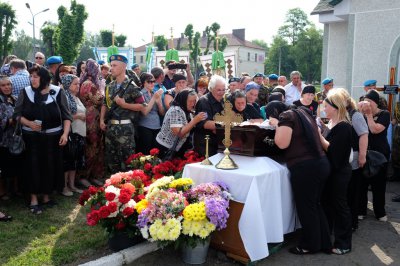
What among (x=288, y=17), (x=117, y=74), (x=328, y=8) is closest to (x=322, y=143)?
(x=117, y=74)

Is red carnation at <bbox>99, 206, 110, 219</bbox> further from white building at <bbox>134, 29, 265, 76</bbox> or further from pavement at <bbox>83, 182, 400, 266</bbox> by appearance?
white building at <bbox>134, 29, 265, 76</bbox>

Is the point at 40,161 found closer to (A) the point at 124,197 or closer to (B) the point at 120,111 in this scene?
(B) the point at 120,111

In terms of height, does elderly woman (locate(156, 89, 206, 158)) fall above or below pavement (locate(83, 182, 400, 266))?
above

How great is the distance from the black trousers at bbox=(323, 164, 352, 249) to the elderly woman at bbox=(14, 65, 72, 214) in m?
3.44

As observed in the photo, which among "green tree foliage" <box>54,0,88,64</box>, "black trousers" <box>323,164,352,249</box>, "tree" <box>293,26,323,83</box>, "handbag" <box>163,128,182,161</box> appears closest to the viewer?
"black trousers" <box>323,164,352,249</box>

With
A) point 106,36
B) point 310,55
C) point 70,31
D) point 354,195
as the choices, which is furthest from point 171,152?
point 310,55

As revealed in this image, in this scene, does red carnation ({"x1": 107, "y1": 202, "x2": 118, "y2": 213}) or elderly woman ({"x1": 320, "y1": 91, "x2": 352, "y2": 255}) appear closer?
red carnation ({"x1": 107, "y1": 202, "x2": 118, "y2": 213})

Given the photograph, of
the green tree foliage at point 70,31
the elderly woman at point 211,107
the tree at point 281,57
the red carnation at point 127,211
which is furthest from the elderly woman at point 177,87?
the tree at point 281,57

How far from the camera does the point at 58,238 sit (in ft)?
14.3

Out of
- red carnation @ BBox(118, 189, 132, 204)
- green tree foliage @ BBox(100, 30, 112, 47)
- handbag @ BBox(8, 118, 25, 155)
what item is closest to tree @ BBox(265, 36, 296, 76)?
green tree foliage @ BBox(100, 30, 112, 47)

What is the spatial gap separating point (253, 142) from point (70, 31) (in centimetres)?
2934

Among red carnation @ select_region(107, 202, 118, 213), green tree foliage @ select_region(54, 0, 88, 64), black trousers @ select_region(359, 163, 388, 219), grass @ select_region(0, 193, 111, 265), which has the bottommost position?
grass @ select_region(0, 193, 111, 265)

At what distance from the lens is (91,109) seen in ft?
20.1

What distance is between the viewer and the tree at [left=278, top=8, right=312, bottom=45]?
7369 cm
